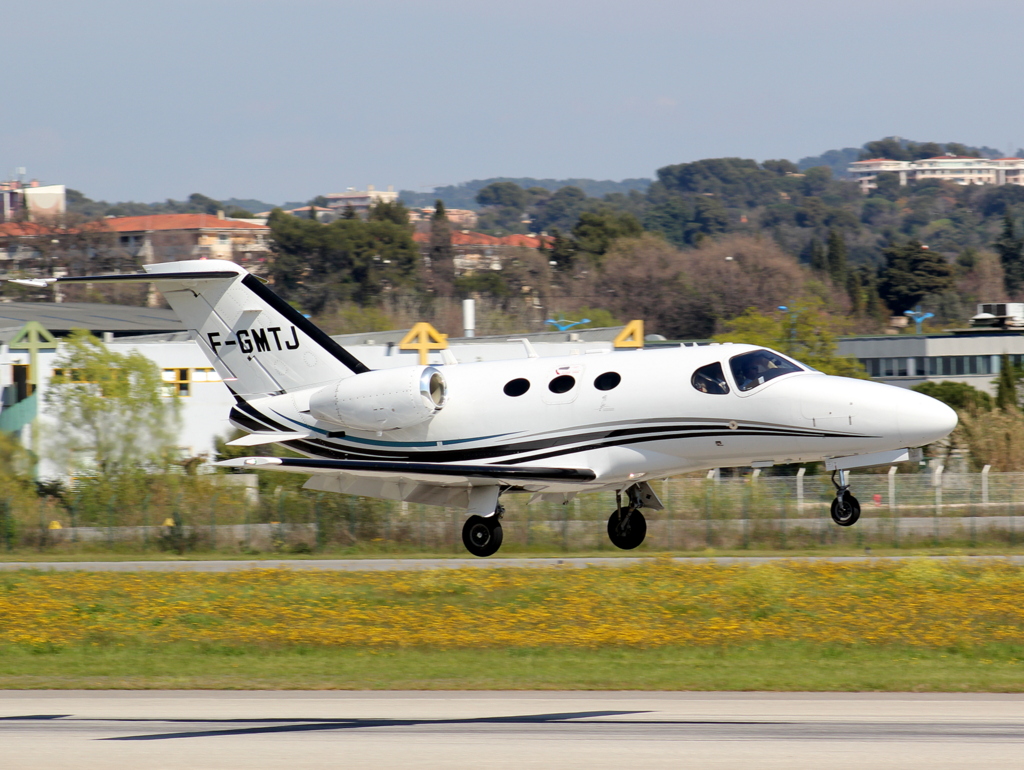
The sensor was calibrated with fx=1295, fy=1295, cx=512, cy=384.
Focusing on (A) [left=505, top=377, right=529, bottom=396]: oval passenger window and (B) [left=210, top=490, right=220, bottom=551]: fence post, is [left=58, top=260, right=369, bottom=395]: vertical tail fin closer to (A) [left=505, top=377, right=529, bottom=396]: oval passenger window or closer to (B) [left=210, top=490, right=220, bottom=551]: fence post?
(A) [left=505, top=377, right=529, bottom=396]: oval passenger window

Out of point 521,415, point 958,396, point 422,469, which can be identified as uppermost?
point 521,415

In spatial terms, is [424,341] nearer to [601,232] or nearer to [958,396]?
[958,396]

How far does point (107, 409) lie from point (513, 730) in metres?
32.9

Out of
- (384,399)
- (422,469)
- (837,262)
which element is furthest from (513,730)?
(837,262)

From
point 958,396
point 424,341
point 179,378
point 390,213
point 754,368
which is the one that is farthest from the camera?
point 390,213

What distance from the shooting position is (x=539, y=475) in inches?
918

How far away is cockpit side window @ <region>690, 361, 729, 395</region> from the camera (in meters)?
22.8

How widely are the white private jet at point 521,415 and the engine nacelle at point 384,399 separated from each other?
30 millimetres

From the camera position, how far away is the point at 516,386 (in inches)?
957

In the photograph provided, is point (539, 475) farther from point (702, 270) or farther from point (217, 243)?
point (217, 243)

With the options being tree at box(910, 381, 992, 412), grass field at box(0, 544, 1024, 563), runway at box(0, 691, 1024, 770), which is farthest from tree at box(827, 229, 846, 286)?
runway at box(0, 691, 1024, 770)

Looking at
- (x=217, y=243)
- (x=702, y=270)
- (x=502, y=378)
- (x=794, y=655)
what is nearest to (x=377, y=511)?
(x=502, y=378)

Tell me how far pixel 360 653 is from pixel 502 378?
22.6 feet

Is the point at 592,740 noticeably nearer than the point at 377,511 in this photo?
Yes
